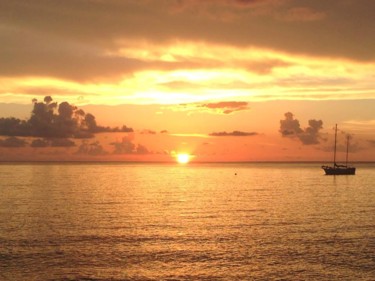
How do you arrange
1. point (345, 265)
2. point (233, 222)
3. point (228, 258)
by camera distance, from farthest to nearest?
point (233, 222) < point (228, 258) < point (345, 265)

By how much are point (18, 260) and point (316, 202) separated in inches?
3110

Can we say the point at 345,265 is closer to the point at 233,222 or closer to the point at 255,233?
the point at 255,233

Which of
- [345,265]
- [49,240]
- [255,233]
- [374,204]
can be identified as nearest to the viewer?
[345,265]

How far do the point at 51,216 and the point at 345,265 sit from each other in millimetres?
55042

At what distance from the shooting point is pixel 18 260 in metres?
48.7

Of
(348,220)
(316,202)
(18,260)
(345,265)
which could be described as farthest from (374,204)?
(18,260)

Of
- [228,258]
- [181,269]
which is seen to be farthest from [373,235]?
[181,269]

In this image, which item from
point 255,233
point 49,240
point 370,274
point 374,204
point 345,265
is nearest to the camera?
point 370,274

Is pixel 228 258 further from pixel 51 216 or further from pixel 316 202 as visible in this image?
pixel 316 202

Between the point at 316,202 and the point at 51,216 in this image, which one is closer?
the point at 51,216

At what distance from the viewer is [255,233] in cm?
6531

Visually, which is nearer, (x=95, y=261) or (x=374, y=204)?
(x=95, y=261)

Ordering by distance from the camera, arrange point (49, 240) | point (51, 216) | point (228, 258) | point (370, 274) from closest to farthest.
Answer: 1. point (370, 274)
2. point (228, 258)
3. point (49, 240)
4. point (51, 216)

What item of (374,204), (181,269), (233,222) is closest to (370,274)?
(181,269)
